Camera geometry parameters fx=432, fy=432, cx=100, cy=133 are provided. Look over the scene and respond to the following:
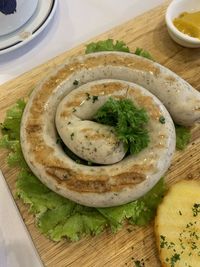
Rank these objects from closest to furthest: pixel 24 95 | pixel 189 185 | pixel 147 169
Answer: pixel 147 169 → pixel 189 185 → pixel 24 95

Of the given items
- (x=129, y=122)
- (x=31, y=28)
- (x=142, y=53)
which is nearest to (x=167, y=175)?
(x=129, y=122)

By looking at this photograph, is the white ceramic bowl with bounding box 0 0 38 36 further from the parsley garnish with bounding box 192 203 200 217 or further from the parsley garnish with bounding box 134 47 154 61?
the parsley garnish with bounding box 192 203 200 217

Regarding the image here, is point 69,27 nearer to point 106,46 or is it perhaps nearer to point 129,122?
point 106,46

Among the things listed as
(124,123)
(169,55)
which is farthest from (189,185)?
(169,55)

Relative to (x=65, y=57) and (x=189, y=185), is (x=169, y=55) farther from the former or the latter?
(x=189, y=185)

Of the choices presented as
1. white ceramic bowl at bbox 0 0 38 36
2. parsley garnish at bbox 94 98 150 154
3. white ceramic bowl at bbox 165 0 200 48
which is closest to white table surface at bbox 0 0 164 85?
white ceramic bowl at bbox 0 0 38 36
